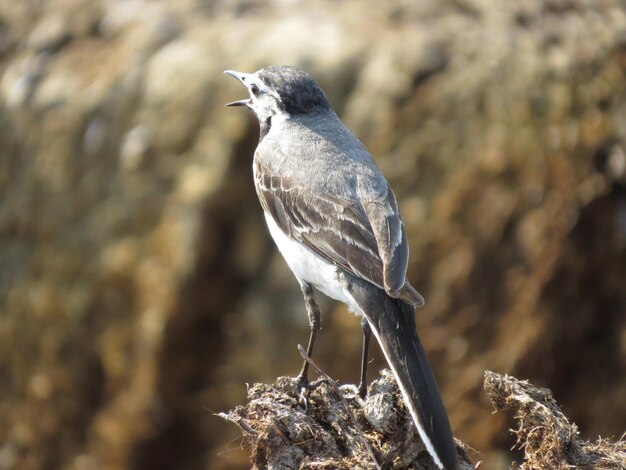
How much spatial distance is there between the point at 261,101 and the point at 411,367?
306 centimetres

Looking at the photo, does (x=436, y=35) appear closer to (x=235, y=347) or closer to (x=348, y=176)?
(x=235, y=347)

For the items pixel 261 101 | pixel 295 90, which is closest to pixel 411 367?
pixel 295 90

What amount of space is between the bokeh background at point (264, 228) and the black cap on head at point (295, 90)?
4.59 meters

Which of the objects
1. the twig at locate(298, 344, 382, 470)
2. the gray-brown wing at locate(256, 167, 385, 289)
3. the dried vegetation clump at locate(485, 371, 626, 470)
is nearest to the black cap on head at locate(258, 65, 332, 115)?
the gray-brown wing at locate(256, 167, 385, 289)

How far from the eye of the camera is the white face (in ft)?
27.7

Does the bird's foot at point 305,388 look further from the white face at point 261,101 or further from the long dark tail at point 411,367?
the white face at point 261,101

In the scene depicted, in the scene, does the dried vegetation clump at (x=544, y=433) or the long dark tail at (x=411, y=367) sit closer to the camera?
the long dark tail at (x=411, y=367)

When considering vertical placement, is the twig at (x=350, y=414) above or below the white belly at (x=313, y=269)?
below

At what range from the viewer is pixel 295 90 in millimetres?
8375

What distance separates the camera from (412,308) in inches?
Answer: 267

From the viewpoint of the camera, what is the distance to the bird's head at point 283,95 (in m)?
8.38

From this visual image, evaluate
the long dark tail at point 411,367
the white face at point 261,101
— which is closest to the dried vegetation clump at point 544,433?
the long dark tail at point 411,367

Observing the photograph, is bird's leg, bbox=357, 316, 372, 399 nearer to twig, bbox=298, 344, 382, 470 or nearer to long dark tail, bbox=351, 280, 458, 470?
long dark tail, bbox=351, 280, 458, 470

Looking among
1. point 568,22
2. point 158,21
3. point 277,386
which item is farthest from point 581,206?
point 277,386
